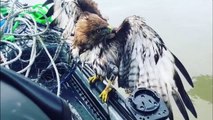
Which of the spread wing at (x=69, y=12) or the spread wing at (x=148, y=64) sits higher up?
the spread wing at (x=69, y=12)

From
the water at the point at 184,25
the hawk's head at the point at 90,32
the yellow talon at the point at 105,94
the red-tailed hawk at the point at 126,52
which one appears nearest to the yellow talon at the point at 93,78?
the red-tailed hawk at the point at 126,52

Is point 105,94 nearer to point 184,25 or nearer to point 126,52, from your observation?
point 126,52

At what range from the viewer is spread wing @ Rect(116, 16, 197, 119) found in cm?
238

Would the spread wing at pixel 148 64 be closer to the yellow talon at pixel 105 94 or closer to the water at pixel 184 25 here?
the yellow talon at pixel 105 94

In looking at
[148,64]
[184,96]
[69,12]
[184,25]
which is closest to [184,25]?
[184,25]

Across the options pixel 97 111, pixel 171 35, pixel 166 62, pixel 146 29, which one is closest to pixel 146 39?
pixel 146 29

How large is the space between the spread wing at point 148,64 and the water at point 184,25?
3300 mm

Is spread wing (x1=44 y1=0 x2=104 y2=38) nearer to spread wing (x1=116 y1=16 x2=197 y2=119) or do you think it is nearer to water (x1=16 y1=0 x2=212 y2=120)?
spread wing (x1=116 y1=16 x2=197 y2=119)

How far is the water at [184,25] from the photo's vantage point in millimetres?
6258

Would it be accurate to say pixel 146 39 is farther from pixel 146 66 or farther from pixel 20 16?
pixel 20 16

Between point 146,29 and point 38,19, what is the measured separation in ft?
3.06

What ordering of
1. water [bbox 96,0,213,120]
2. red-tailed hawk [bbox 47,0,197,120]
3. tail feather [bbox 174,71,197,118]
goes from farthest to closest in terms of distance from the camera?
water [bbox 96,0,213,120]
red-tailed hawk [bbox 47,0,197,120]
tail feather [bbox 174,71,197,118]

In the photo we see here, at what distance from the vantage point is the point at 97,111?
7.07 ft

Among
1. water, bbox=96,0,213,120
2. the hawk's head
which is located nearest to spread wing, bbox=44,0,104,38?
the hawk's head
